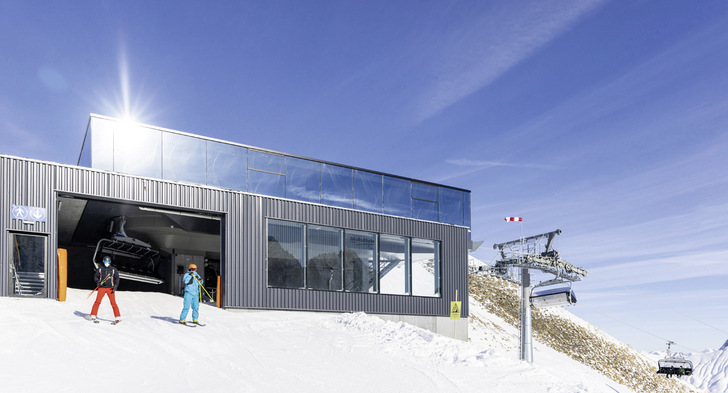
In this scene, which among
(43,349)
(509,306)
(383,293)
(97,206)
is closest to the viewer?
(43,349)

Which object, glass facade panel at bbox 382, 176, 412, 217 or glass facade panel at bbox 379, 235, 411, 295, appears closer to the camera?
glass facade panel at bbox 379, 235, 411, 295

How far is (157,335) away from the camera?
13.2 meters

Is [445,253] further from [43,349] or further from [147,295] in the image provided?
[43,349]

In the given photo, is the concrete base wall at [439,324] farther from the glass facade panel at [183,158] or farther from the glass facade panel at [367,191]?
the glass facade panel at [183,158]

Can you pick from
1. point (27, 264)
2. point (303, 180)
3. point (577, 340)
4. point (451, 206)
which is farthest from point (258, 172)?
point (577, 340)

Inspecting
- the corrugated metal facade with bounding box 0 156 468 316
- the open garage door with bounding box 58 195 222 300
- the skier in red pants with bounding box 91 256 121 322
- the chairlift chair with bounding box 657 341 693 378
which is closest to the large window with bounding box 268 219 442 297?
the corrugated metal facade with bounding box 0 156 468 316

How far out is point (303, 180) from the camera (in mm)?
21625

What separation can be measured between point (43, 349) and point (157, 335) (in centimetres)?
248

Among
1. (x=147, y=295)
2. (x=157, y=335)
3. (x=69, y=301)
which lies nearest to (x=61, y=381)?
(x=157, y=335)

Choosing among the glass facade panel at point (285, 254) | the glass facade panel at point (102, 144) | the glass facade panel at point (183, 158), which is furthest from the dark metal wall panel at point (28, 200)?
the glass facade panel at point (285, 254)

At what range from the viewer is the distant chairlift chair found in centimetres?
2420

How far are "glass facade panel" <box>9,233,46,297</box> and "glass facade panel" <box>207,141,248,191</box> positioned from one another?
5.35 meters

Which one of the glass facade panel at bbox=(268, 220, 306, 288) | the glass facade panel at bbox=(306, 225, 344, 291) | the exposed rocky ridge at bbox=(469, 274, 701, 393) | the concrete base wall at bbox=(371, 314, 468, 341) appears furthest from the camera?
the exposed rocky ridge at bbox=(469, 274, 701, 393)

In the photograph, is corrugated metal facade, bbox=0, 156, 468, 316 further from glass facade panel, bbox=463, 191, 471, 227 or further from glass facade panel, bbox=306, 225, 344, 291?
glass facade panel, bbox=463, 191, 471, 227
